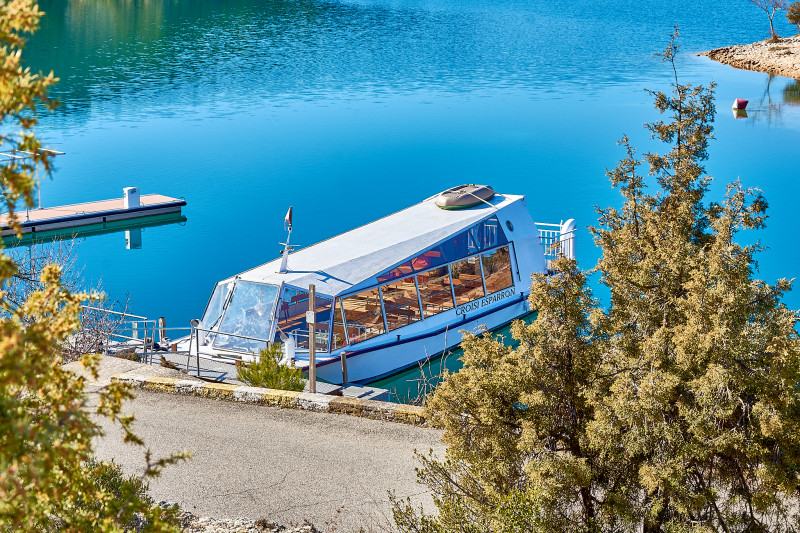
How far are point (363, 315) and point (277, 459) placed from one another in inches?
283

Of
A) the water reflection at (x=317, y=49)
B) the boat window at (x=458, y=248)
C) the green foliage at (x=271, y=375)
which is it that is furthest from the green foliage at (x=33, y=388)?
the water reflection at (x=317, y=49)

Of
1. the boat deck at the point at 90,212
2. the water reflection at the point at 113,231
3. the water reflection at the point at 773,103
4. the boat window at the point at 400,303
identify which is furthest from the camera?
the water reflection at the point at 773,103

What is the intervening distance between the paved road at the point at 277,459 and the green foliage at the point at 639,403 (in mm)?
2158

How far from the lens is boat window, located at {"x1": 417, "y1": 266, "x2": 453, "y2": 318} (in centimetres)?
1866

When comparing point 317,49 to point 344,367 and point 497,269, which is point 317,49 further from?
point 344,367

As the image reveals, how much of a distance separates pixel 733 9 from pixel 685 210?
108526 millimetres

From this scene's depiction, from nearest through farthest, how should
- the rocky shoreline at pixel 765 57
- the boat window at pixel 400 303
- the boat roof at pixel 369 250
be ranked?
1. the boat roof at pixel 369 250
2. the boat window at pixel 400 303
3. the rocky shoreline at pixel 765 57

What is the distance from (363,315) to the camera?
17516mm

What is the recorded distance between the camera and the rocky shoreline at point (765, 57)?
203ft

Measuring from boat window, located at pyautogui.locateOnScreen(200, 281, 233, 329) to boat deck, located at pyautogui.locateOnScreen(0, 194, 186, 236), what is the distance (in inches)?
588

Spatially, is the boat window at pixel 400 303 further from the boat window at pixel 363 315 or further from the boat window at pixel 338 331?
the boat window at pixel 338 331

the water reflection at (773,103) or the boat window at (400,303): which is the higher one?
the water reflection at (773,103)

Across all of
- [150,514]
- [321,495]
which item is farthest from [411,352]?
[150,514]

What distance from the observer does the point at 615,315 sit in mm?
7230
